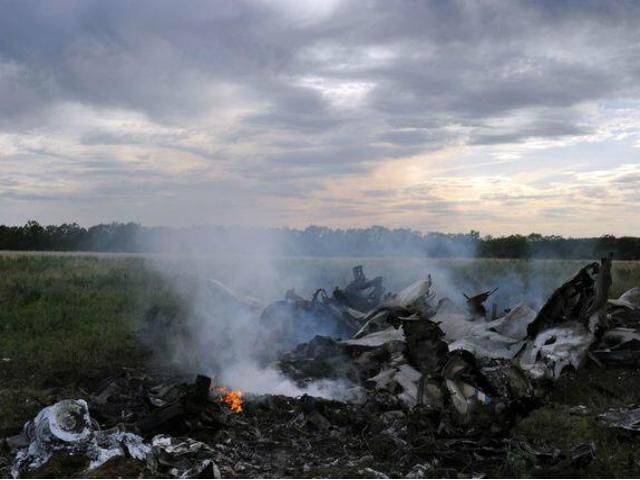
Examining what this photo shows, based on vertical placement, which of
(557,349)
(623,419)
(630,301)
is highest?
(630,301)

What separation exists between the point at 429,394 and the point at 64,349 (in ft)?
26.0

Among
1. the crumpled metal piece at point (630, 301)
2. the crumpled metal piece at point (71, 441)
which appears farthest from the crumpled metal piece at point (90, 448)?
the crumpled metal piece at point (630, 301)

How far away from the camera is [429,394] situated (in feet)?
27.3

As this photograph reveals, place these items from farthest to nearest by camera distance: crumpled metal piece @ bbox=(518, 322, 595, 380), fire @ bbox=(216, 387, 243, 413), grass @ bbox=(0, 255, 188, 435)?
grass @ bbox=(0, 255, 188, 435) → crumpled metal piece @ bbox=(518, 322, 595, 380) → fire @ bbox=(216, 387, 243, 413)

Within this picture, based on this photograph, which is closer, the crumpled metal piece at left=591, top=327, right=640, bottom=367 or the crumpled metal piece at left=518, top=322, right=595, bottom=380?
the crumpled metal piece at left=518, top=322, right=595, bottom=380

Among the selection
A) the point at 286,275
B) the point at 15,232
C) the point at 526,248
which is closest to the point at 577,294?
the point at 286,275

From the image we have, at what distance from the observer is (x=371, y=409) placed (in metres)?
8.45

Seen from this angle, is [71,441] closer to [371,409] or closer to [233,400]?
[233,400]

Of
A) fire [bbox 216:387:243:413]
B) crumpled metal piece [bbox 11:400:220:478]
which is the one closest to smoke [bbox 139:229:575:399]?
fire [bbox 216:387:243:413]

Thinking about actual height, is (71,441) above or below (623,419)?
above

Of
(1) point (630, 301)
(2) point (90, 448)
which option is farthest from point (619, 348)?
(2) point (90, 448)

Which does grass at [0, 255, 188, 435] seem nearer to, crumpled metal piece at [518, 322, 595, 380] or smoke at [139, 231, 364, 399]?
smoke at [139, 231, 364, 399]

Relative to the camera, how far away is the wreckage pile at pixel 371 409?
21.3 feet

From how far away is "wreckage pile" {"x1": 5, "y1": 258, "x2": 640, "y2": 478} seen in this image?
21.3ft
